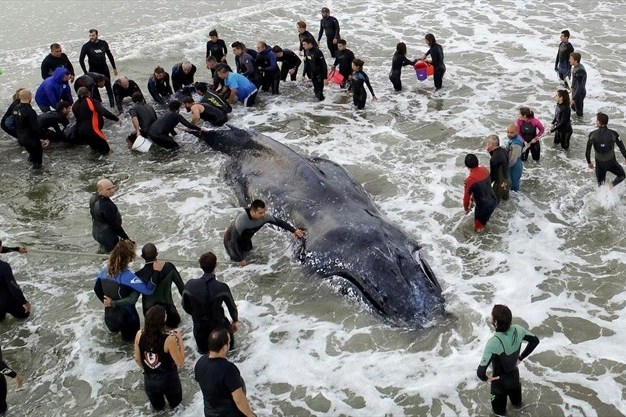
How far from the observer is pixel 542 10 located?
2556cm

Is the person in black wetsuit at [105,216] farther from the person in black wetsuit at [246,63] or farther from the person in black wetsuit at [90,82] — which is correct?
the person in black wetsuit at [246,63]

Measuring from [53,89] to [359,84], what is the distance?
26.3 ft

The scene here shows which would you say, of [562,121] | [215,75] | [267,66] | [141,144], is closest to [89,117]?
[141,144]

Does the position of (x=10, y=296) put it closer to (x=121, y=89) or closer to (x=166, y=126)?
(x=166, y=126)

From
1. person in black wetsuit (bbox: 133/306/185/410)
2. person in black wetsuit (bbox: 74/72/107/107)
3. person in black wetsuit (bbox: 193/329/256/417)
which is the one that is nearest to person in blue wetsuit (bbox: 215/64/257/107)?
person in black wetsuit (bbox: 74/72/107/107)

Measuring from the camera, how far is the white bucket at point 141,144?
48.5 feet

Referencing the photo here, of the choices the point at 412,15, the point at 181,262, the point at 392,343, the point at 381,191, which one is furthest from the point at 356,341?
the point at 412,15

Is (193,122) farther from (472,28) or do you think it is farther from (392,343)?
(472,28)

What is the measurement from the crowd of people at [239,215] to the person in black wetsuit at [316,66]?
0.09 ft

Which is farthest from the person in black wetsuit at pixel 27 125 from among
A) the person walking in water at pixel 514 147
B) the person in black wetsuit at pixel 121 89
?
the person walking in water at pixel 514 147

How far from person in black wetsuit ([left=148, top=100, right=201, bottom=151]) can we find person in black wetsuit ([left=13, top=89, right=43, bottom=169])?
2.52 m

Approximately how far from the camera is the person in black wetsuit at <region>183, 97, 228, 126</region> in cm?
1541

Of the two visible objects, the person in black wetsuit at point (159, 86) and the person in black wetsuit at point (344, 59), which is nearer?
the person in black wetsuit at point (159, 86)

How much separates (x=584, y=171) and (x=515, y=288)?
4.76 m
